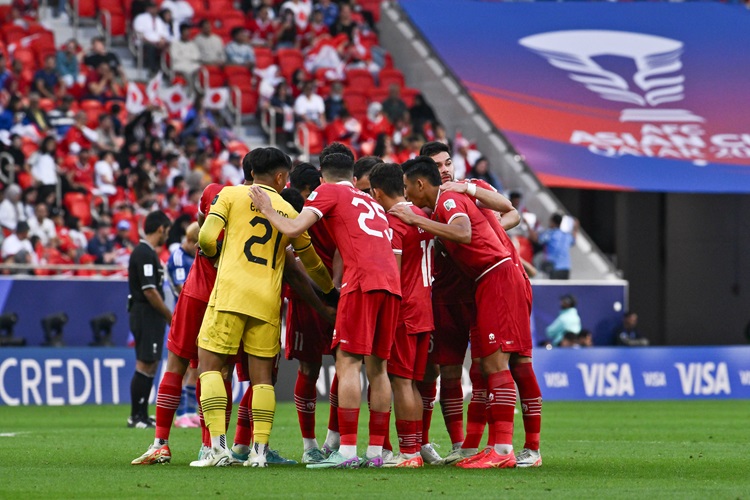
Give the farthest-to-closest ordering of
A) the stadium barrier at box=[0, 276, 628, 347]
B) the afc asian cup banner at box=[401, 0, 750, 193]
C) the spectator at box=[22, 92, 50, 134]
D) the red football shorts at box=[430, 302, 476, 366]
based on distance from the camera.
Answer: the afc asian cup banner at box=[401, 0, 750, 193], the spectator at box=[22, 92, 50, 134], the stadium barrier at box=[0, 276, 628, 347], the red football shorts at box=[430, 302, 476, 366]

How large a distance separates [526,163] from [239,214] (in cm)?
1926

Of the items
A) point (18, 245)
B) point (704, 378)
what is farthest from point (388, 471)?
point (704, 378)

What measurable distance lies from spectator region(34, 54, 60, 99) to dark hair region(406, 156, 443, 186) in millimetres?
16209

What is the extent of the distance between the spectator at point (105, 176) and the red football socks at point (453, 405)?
46.7ft

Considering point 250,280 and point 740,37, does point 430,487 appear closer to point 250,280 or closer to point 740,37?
point 250,280

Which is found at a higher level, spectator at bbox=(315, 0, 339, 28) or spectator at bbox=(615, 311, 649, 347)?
spectator at bbox=(315, 0, 339, 28)

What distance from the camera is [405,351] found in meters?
11.0

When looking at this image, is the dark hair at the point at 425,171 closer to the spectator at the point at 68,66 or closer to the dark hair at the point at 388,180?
the dark hair at the point at 388,180

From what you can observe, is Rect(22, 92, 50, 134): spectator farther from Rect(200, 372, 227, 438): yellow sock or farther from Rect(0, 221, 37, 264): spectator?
Rect(200, 372, 227, 438): yellow sock

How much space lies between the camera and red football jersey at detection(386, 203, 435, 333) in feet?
36.1

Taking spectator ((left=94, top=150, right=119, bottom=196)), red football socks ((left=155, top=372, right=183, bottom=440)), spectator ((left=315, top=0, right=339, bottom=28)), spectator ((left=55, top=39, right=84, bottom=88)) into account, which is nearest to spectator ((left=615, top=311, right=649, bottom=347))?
spectator ((left=94, top=150, right=119, bottom=196))

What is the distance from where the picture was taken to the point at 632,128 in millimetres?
30641

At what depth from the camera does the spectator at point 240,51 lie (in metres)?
30.1

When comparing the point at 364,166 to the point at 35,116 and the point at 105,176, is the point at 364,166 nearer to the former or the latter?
the point at 105,176
